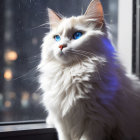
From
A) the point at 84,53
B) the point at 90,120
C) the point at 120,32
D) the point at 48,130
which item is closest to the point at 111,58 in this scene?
the point at 84,53

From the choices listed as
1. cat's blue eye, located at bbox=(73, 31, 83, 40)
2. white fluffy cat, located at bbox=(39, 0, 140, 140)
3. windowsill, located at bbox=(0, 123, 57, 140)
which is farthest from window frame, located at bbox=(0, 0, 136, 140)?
cat's blue eye, located at bbox=(73, 31, 83, 40)

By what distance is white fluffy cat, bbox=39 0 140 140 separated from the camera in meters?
0.85

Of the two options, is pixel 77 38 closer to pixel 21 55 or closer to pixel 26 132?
pixel 21 55

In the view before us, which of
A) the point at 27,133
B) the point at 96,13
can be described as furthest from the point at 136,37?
the point at 27,133

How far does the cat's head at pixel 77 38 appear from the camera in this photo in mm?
940

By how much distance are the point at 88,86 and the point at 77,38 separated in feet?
0.85

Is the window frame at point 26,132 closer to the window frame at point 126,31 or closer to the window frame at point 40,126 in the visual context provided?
the window frame at point 40,126

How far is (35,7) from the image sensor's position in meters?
1.26

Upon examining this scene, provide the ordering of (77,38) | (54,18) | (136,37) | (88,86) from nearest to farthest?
(88,86) → (77,38) → (54,18) → (136,37)

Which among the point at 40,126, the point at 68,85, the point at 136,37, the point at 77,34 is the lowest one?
the point at 40,126

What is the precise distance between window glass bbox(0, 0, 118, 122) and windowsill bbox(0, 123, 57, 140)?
0.61ft

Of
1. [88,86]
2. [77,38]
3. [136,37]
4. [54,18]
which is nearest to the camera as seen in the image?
[88,86]

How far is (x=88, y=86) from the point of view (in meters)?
0.87

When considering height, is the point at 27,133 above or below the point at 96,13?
below
